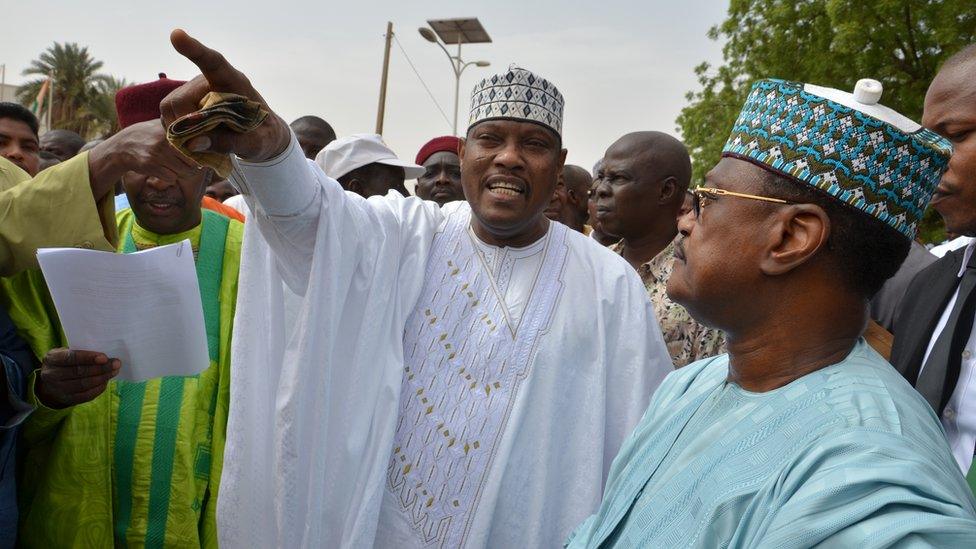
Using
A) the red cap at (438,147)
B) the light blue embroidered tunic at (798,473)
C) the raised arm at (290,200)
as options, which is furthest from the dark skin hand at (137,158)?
the red cap at (438,147)

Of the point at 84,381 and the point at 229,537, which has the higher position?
the point at 84,381

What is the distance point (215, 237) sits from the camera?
360 cm

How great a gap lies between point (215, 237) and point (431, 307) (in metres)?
1.16

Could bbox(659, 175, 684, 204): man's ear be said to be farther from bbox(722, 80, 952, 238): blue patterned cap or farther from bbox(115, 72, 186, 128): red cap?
bbox(722, 80, 952, 238): blue patterned cap

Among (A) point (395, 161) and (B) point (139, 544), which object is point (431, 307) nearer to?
(B) point (139, 544)

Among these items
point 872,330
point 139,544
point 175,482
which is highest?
point 872,330

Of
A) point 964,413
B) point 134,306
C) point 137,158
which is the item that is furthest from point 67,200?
point 964,413

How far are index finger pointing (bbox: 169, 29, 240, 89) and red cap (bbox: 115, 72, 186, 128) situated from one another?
1229mm

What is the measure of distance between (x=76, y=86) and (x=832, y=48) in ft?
155

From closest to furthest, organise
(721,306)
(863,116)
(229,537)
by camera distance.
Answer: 1. (863,116)
2. (721,306)
3. (229,537)

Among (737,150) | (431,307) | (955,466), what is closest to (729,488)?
(955,466)

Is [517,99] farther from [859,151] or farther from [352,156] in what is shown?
[352,156]

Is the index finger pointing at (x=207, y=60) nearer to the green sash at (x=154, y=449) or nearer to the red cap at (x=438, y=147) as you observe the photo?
the green sash at (x=154, y=449)

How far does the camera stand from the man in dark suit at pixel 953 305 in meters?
2.52
